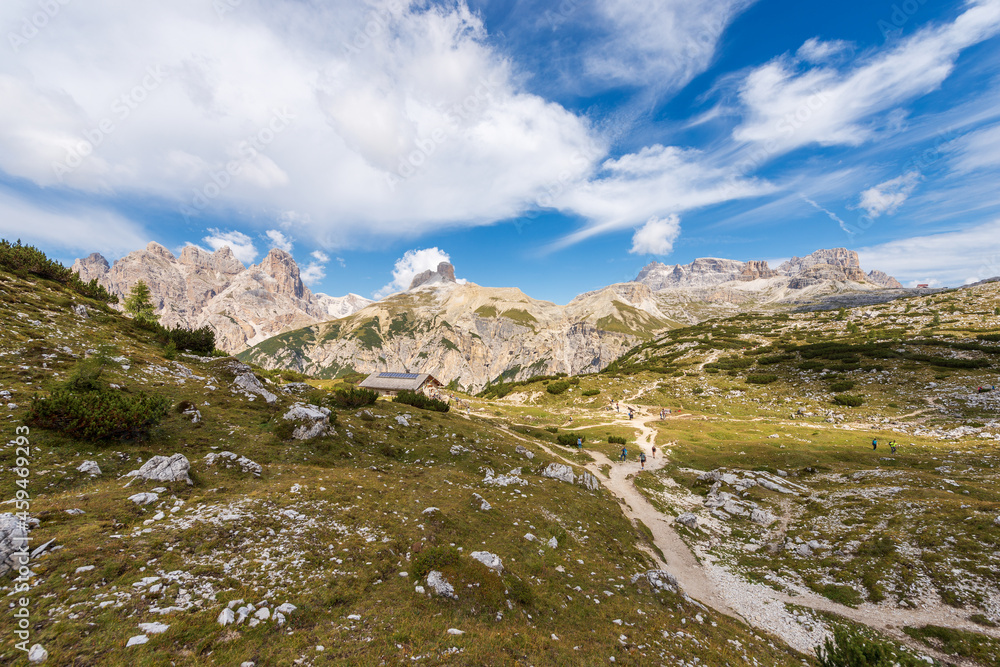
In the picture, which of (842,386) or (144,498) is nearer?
(144,498)

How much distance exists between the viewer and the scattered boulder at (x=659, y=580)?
1396 cm

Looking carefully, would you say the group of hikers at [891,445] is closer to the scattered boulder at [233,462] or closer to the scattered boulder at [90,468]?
the scattered boulder at [233,462]

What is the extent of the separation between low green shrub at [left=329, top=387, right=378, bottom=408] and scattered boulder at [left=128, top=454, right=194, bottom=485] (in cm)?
1561

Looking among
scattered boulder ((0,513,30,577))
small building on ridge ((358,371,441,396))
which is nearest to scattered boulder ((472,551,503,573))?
scattered boulder ((0,513,30,577))

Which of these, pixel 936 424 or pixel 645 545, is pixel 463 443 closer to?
pixel 645 545

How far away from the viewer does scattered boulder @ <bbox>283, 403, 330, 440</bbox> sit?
62.4ft

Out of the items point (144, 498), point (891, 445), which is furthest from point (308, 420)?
point (891, 445)

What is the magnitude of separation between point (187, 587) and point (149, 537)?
2.45 meters

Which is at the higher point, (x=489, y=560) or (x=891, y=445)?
(x=891, y=445)

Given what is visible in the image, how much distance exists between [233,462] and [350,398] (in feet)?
48.6

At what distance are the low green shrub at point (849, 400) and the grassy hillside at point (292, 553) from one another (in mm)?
57871

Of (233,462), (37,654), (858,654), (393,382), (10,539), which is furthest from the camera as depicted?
(393,382)

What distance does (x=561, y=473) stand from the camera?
86.3ft

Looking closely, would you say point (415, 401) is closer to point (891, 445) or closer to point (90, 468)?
point (90, 468)
